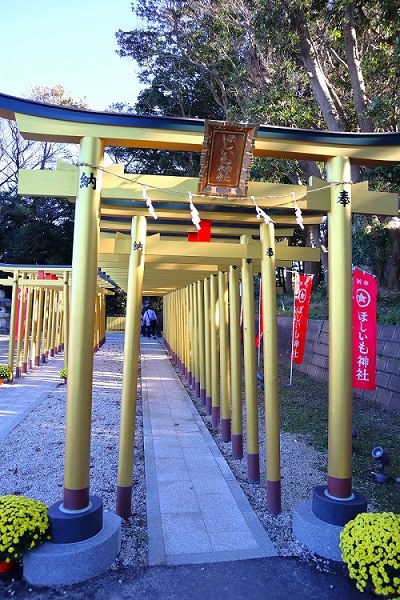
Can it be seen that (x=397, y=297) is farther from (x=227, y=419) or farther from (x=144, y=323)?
→ (x=144, y=323)

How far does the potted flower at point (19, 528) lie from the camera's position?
119 inches

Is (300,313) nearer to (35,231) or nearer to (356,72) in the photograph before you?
(356,72)

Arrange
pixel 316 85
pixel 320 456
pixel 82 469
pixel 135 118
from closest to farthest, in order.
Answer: pixel 82 469 < pixel 135 118 < pixel 320 456 < pixel 316 85

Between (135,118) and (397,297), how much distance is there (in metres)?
9.70

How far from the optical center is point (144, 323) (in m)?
28.5

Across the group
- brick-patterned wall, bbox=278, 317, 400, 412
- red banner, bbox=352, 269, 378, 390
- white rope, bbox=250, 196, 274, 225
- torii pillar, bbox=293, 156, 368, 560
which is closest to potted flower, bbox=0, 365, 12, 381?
brick-patterned wall, bbox=278, 317, 400, 412

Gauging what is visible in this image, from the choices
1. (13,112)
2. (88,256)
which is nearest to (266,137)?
(88,256)

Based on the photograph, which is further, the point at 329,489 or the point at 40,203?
the point at 40,203

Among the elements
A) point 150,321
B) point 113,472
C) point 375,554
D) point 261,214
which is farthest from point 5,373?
point 150,321

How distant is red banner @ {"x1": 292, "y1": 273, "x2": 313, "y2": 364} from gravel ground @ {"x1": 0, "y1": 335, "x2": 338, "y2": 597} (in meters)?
2.56

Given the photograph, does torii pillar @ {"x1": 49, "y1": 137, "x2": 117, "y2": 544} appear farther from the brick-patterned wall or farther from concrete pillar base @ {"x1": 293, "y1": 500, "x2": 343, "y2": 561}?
the brick-patterned wall

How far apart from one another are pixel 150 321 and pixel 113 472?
2226 centimetres

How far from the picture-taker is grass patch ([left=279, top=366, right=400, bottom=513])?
498 cm

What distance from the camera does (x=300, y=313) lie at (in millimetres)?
10258
